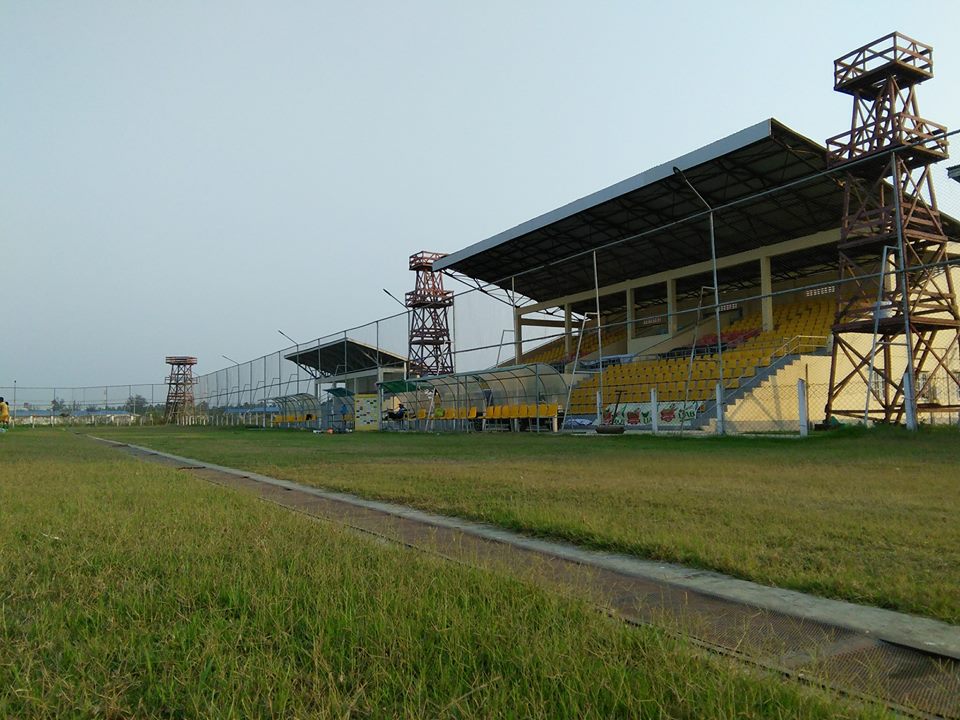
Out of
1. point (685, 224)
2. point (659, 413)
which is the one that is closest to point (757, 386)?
point (659, 413)

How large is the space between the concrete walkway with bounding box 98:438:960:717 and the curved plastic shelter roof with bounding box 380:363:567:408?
22.9 metres

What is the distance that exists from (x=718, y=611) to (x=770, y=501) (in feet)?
13.0

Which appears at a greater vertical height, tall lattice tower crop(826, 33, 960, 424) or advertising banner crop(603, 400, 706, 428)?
tall lattice tower crop(826, 33, 960, 424)

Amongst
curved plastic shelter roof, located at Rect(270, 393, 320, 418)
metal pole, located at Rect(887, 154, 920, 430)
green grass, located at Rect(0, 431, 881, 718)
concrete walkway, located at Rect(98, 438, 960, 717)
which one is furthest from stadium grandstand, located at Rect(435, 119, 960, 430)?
green grass, located at Rect(0, 431, 881, 718)

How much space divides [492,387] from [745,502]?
2437cm

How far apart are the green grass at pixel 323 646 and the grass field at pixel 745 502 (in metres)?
1.73

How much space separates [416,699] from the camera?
228 cm

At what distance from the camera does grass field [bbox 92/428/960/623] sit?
4.28 metres

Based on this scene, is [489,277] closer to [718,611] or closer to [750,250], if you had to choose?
[750,250]

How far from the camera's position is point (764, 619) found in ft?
11.1

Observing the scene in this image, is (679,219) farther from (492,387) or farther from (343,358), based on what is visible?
(343,358)

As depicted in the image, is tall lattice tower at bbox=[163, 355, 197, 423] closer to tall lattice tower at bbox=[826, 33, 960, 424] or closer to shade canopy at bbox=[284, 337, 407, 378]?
shade canopy at bbox=[284, 337, 407, 378]

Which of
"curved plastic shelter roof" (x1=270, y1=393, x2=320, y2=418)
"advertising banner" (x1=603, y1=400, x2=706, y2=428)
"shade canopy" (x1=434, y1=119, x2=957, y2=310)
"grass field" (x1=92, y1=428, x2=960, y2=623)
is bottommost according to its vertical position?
"grass field" (x1=92, y1=428, x2=960, y2=623)

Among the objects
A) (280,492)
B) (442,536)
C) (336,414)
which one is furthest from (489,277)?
(442,536)
